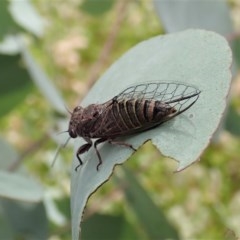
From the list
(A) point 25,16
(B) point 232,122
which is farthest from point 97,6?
(B) point 232,122

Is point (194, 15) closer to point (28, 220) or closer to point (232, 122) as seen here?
point (232, 122)

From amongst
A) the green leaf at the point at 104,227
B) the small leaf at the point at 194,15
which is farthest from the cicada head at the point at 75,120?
the green leaf at the point at 104,227

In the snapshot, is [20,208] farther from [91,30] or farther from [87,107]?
[91,30]

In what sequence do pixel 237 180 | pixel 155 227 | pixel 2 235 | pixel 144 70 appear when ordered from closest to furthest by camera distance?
pixel 144 70 → pixel 2 235 → pixel 155 227 → pixel 237 180

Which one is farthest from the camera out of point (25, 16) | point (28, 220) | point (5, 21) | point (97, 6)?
point (97, 6)

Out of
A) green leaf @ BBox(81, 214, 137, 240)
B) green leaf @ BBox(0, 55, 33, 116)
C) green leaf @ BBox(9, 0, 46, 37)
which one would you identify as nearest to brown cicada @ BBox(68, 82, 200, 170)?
green leaf @ BBox(81, 214, 137, 240)

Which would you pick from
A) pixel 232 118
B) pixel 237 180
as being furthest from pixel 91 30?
pixel 232 118

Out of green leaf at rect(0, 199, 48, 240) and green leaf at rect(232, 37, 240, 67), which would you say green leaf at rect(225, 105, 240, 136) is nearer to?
green leaf at rect(232, 37, 240, 67)

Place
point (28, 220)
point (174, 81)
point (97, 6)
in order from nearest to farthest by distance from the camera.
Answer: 1. point (174, 81)
2. point (28, 220)
3. point (97, 6)
